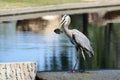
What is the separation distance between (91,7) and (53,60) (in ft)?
50.6

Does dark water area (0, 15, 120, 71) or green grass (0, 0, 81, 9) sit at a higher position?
green grass (0, 0, 81, 9)

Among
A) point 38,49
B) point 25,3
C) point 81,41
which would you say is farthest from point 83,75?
point 25,3

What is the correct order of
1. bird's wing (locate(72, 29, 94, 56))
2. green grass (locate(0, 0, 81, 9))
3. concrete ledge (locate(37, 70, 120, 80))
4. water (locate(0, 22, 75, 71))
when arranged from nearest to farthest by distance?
concrete ledge (locate(37, 70, 120, 80)), bird's wing (locate(72, 29, 94, 56)), water (locate(0, 22, 75, 71)), green grass (locate(0, 0, 81, 9))

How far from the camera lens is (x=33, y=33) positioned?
21062mm

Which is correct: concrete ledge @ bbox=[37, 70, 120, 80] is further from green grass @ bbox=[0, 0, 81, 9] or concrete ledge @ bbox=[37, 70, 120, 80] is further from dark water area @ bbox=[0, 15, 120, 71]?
green grass @ bbox=[0, 0, 81, 9]

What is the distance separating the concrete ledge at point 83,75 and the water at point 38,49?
9.26ft

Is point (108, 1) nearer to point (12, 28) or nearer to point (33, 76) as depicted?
point (12, 28)

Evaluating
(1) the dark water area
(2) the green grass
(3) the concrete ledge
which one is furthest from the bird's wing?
(2) the green grass

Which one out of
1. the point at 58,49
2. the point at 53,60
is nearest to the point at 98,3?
the point at 58,49

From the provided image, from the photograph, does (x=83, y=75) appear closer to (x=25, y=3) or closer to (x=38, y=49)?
(x=38, y=49)

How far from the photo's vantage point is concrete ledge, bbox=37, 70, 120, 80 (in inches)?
370

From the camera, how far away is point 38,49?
53.7 ft

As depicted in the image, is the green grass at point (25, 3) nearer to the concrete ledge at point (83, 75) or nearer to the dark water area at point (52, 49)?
the dark water area at point (52, 49)

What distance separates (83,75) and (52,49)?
681 cm
